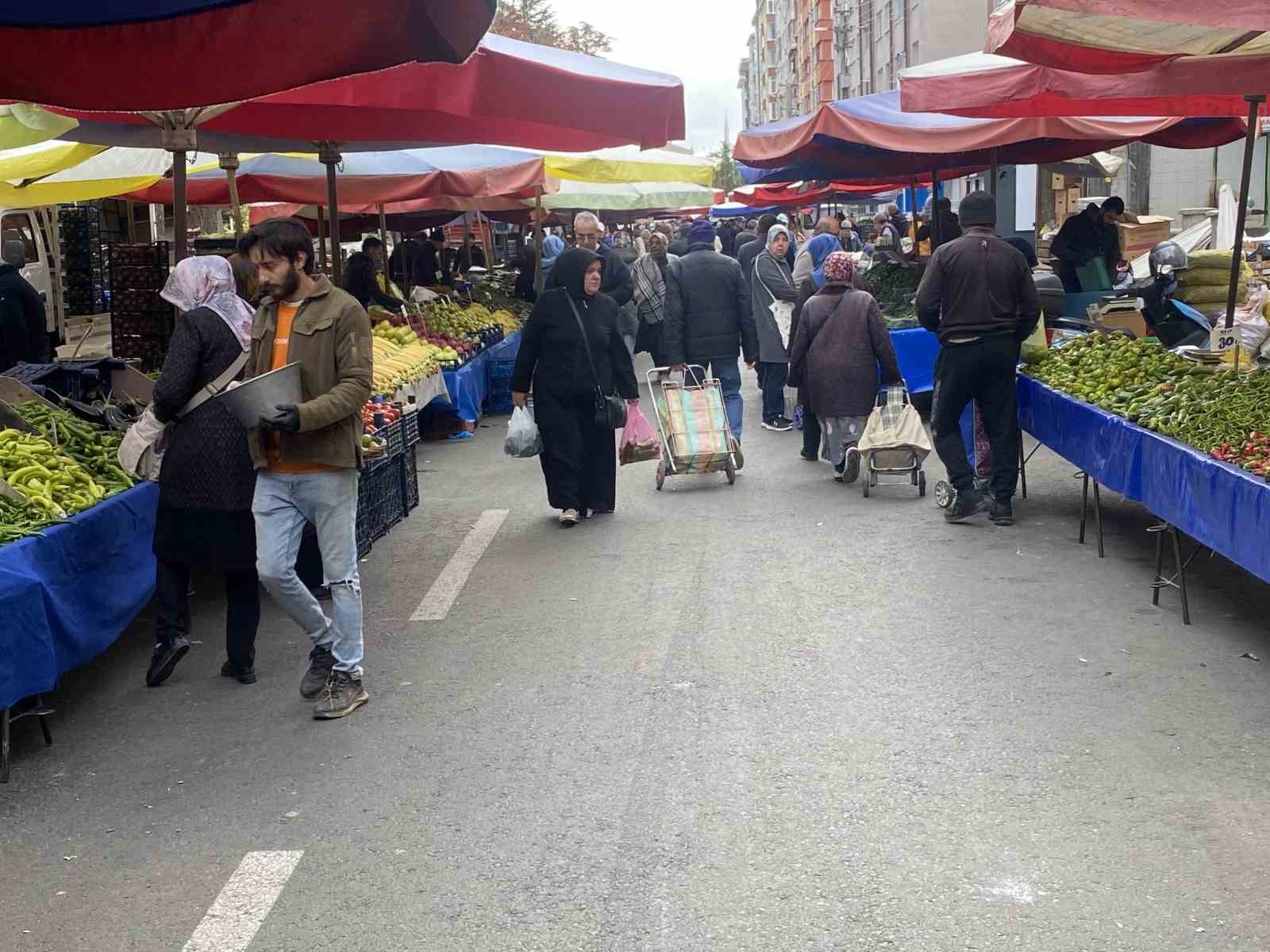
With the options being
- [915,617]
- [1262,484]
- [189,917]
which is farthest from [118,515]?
[1262,484]

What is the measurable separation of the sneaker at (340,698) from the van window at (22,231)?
56.8 ft

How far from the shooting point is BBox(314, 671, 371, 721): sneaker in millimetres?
6113

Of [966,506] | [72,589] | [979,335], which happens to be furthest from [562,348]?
[72,589]

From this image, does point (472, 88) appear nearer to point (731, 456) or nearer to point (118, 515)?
point (118, 515)

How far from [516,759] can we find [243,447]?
1.94 meters

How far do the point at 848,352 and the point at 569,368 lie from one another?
2.43m

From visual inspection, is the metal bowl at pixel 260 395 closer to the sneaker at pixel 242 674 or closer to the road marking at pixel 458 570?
the sneaker at pixel 242 674

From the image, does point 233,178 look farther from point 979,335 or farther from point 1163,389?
point 1163,389

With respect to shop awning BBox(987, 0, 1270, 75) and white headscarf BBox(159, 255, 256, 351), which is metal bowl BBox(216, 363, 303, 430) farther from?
shop awning BBox(987, 0, 1270, 75)

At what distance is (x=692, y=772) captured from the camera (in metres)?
5.31

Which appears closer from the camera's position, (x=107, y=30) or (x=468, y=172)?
(x=107, y=30)

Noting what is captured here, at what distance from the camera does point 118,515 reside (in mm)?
6859

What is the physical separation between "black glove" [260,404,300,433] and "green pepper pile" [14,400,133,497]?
1.67 metres

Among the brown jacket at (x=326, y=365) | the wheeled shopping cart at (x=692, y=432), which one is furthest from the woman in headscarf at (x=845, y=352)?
the brown jacket at (x=326, y=365)
